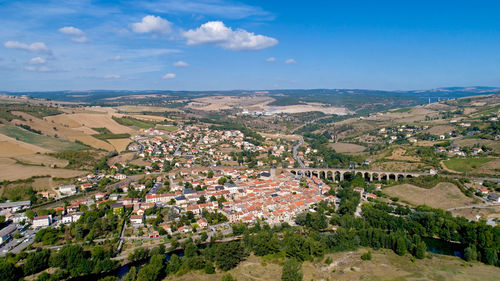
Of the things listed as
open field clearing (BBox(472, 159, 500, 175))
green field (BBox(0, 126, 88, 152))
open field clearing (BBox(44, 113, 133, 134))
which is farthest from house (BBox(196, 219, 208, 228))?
open field clearing (BBox(44, 113, 133, 134))

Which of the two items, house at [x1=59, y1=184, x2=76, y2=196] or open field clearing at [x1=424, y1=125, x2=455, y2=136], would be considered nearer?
house at [x1=59, y1=184, x2=76, y2=196]

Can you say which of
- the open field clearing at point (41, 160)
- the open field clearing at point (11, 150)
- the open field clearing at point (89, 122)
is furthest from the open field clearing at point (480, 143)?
the open field clearing at point (11, 150)

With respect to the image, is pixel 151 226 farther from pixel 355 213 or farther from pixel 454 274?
pixel 454 274

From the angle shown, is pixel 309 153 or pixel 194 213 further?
pixel 309 153

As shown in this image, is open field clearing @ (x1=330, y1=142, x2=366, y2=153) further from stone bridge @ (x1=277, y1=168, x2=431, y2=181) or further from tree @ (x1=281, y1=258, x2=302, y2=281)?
tree @ (x1=281, y1=258, x2=302, y2=281)

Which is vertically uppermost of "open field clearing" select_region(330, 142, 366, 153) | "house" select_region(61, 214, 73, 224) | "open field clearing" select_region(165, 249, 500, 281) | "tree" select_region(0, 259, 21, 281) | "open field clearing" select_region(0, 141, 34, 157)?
"open field clearing" select_region(0, 141, 34, 157)

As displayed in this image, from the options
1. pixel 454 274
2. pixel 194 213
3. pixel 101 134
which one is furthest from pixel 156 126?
pixel 454 274

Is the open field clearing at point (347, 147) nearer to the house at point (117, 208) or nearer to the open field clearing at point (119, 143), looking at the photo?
the open field clearing at point (119, 143)
